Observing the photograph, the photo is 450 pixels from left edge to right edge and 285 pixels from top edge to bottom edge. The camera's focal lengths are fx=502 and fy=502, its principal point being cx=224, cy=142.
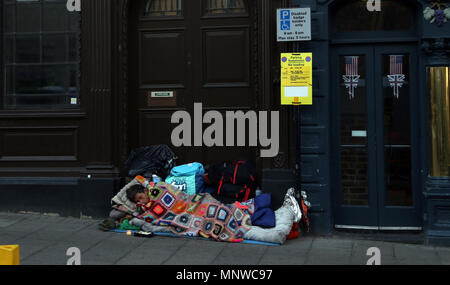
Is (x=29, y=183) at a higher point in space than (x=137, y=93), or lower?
lower

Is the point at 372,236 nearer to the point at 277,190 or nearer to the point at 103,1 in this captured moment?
the point at 277,190

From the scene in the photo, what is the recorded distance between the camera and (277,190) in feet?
24.4

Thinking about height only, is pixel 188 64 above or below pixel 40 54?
below

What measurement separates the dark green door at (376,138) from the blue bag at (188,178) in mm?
2052

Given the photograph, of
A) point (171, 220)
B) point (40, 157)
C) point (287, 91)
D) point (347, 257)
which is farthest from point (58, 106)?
point (347, 257)

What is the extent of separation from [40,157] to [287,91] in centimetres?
425

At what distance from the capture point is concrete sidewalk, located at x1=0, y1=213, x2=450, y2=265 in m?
6.01

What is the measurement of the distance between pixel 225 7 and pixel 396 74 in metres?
2.86

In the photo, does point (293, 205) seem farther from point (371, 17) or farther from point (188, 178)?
point (371, 17)

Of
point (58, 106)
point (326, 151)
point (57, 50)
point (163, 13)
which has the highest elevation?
point (163, 13)

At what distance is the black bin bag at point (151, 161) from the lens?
308 inches
